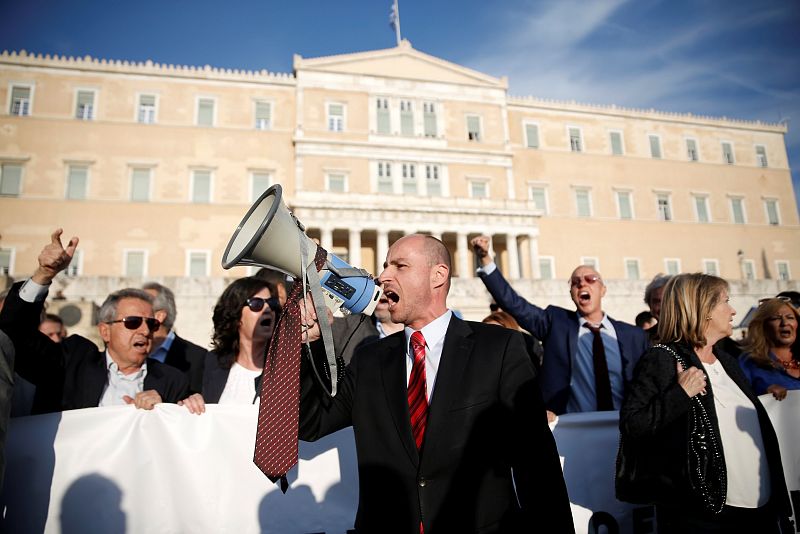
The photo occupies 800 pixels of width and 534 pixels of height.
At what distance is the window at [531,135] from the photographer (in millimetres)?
35562

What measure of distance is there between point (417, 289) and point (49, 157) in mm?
33580

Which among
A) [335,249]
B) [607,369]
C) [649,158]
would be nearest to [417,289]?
[607,369]

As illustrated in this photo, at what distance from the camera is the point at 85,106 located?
2986cm

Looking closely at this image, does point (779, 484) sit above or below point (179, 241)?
below

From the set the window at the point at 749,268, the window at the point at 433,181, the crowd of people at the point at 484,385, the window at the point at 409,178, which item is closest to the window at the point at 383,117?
the window at the point at 409,178

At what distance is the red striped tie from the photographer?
7.95 feet

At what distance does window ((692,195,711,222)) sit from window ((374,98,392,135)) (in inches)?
941

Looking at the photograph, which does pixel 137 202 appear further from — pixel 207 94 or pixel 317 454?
pixel 317 454

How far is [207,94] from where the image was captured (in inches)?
1236

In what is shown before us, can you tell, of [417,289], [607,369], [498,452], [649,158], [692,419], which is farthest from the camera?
[649,158]

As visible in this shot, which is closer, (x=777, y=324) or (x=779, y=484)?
(x=779, y=484)

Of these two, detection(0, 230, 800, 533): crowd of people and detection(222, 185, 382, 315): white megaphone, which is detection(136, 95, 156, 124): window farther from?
detection(222, 185, 382, 315): white megaphone

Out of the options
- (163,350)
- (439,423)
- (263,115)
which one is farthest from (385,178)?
(439,423)

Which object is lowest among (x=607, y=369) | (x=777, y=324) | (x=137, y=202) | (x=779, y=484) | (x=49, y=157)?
(x=779, y=484)
